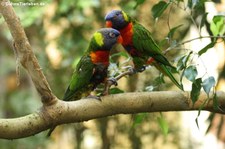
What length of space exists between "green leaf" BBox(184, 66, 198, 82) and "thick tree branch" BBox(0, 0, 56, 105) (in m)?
0.43

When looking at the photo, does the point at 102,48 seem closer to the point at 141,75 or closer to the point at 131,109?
the point at 131,109

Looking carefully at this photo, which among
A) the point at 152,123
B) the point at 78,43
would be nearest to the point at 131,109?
the point at 78,43

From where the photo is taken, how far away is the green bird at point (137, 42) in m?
1.89

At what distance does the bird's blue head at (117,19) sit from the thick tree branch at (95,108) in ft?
1.53

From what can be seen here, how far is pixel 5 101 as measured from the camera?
414 centimetres

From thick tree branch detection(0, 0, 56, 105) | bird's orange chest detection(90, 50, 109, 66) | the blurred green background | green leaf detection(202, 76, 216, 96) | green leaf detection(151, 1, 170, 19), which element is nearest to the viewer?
thick tree branch detection(0, 0, 56, 105)

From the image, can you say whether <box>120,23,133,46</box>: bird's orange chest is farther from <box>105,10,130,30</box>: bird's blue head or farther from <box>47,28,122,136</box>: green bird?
<box>47,28,122,136</box>: green bird

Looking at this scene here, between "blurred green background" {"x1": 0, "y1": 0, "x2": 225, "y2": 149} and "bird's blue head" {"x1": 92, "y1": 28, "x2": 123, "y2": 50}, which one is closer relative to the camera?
"bird's blue head" {"x1": 92, "y1": 28, "x2": 123, "y2": 50}

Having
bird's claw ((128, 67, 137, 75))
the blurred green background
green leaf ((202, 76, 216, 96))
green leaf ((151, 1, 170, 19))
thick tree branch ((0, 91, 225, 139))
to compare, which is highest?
green leaf ((151, 1, 170, 19))

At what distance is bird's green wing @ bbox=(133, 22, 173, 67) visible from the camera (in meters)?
1.88

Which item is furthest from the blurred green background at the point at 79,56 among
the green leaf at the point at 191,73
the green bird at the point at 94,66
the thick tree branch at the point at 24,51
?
the thick tree branch at the point at 24,51

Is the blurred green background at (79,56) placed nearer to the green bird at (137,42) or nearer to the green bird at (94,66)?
the green bird at (137,42)

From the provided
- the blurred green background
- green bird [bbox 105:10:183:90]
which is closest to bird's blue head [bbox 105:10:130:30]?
green bird [bbox 105:10:183:90]

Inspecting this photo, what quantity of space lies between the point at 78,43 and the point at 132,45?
1285mm
